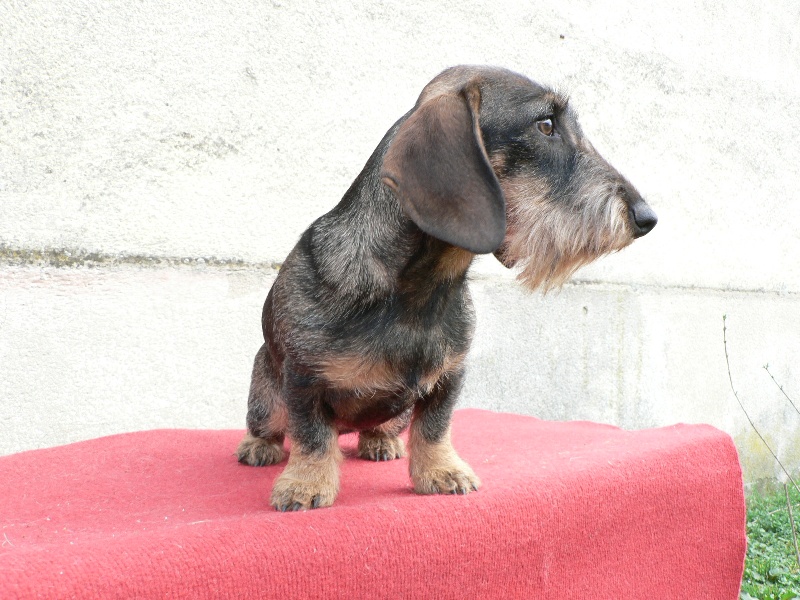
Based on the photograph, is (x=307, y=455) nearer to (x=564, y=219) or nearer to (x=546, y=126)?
(x=564, y=219)

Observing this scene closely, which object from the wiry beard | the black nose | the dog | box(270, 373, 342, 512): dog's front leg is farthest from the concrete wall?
the black nose

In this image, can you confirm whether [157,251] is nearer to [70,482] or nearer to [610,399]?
[70,482]

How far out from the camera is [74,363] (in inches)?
135

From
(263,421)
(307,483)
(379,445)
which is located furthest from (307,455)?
(379,445)

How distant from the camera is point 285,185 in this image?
3971 mm

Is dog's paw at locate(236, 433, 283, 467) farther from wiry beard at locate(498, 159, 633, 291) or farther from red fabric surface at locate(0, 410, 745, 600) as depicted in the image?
wiry beard at locate(498, 159, 633, 291)

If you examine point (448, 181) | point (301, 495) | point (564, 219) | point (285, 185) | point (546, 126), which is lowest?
point (301, 495)

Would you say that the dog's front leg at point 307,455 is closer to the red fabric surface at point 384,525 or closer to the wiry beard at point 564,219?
the red fabric surface at point 384,525

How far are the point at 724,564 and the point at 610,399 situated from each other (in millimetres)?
2599

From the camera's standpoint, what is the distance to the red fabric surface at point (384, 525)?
1.72m

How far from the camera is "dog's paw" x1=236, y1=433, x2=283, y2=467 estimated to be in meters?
2.92

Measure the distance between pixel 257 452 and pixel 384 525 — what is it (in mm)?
1119

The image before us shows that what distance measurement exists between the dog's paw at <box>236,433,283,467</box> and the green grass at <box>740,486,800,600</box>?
2622 mm

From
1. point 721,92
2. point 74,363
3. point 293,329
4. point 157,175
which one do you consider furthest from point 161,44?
point 721,92
